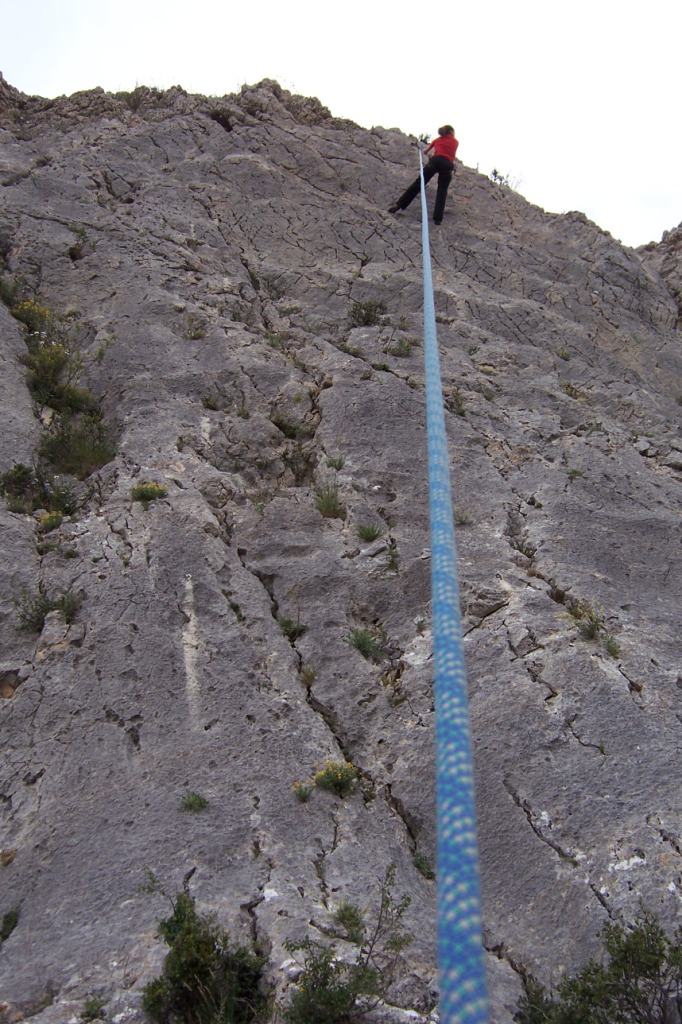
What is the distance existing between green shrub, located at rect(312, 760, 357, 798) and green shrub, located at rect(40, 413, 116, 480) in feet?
11.7

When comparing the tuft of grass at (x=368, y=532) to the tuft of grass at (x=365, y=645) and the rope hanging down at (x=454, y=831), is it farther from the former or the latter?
the rope hanging down at (x=454, y=831)

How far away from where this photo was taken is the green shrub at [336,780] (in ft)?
14.4

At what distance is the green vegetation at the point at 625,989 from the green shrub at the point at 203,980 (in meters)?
1.27

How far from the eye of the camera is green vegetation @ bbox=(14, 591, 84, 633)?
202 inches

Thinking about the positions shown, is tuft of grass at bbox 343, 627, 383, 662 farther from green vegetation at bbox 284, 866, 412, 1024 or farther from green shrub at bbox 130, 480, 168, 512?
green shrub at bbox 130, 480, 168, 512

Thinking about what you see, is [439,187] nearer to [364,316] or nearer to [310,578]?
[364,316]

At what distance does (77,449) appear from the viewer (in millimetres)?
6551

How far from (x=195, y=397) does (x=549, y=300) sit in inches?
214

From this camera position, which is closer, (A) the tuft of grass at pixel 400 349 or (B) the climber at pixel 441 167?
(A) the tuft of grass at pixel 400 349

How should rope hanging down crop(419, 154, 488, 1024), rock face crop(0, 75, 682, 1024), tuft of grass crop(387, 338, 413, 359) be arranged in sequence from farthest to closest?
tuft of grass crop(387, 338, 413, 359)
rock face crop(0, 75, 682, 1024)
rope hanging down crop(419, 154, 488, 1024)

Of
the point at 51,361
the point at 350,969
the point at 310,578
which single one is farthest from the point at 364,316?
the point at 350,969

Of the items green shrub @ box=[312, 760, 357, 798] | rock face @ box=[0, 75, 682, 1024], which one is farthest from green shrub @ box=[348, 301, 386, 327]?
green shrub @ box=[312, 760, 357, 798]

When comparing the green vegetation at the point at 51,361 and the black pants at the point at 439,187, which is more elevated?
the black pants at the point at 439,187

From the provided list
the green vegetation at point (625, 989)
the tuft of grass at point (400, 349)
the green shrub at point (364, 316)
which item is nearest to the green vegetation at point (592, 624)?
the green vegetation at point (625, 989)
